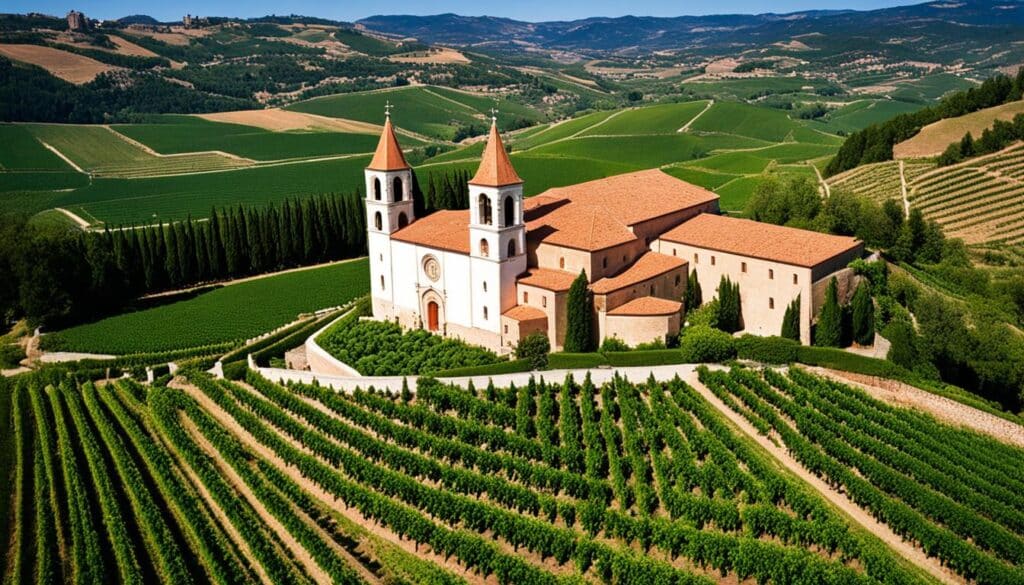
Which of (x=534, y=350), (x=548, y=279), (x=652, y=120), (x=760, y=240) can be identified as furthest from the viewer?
(x=652, y=120)

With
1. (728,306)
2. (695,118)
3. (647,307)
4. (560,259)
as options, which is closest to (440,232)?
(560,259)

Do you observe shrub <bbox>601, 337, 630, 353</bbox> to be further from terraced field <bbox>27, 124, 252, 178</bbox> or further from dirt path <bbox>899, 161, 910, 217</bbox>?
terraced field <bbox>27, 124, 252, 178</bbox>

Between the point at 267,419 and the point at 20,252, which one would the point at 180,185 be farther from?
the point at 267,419

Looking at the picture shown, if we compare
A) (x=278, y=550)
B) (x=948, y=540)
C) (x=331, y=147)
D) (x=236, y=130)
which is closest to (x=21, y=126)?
(x=236, y=130)

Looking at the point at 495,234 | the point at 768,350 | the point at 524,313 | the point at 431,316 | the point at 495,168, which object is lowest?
the point at 768,350

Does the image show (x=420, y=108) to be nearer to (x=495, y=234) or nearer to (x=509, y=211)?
(x=509, y=211)

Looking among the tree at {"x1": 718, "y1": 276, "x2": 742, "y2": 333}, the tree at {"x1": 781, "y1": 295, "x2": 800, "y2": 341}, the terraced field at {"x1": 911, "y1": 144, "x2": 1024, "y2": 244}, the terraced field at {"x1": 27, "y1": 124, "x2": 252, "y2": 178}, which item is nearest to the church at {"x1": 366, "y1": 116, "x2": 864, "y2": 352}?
the tree at {"x1": 781, "y1": 295, "x2": 800, "y2": 341}

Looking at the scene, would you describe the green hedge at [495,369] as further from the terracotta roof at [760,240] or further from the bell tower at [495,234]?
the terracotta roof at [760,240]
